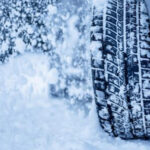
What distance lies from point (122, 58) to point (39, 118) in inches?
28.6

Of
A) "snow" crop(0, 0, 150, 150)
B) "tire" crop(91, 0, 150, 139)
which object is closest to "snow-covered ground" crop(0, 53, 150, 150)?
"snow" crop(0, 0, 150, 150)

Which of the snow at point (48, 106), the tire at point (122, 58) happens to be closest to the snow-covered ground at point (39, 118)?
the snow at point (48, 106)

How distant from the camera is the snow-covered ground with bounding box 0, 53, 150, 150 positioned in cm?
154

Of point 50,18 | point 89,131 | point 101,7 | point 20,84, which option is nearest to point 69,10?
point 50,18

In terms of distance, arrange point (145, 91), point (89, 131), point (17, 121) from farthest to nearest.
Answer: point (17, 121) → point (89, 131) → point (145, 91)

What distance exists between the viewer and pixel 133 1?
1.28 meters

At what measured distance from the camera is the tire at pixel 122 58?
1.23 meters

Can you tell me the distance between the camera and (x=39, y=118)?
1687 mm

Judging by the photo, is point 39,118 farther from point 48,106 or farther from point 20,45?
point 20,45

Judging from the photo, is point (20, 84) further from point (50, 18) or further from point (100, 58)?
point (100, 58)

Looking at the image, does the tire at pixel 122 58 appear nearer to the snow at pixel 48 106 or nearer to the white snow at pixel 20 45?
the snow at pixel 48 106

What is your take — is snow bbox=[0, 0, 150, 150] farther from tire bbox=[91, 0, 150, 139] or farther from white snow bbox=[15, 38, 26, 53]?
tire bbox=[91, 0, 150, 139]

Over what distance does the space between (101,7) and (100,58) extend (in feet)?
0.85

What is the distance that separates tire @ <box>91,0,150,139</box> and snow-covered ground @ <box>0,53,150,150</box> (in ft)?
0.98
